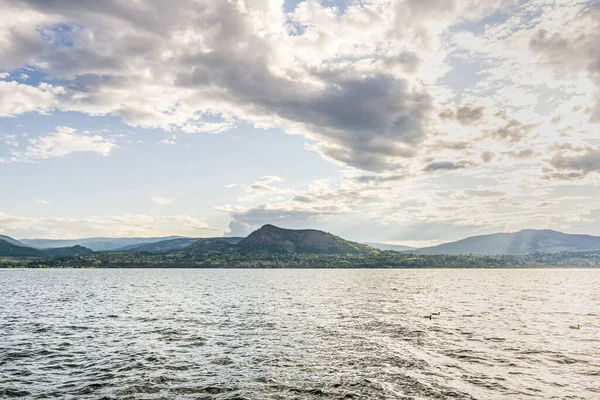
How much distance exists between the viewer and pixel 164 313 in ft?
309

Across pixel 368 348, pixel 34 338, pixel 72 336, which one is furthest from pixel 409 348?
pixel 34 338

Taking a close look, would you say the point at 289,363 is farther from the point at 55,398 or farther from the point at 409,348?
the point at 55,398

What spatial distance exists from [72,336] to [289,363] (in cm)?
4017

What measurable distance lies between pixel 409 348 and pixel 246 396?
2883 cm

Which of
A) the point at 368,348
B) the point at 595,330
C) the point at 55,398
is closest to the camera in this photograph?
the point at 55,398

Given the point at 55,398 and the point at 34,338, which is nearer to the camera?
the point at 55,398

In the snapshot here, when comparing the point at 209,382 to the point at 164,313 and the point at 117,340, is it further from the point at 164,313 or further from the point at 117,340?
the point at 164,313

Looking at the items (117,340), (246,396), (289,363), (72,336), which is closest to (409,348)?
(289,363)

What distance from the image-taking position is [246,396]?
3512 centimetres

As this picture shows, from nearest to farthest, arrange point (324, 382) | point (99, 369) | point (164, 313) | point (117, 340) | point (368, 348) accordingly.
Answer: point (324, 382) < point (99, 369) < point (368, 348) < point (117, 340) < point (164, 313)

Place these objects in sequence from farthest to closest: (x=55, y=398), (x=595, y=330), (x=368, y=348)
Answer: (x=595, y=330), (x=368, y=348), (x=55, y=398)

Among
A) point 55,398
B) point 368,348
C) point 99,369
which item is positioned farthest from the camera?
point 368,348

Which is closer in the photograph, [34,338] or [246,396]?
[246,396]

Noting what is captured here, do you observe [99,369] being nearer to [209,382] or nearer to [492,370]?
[209,382]
